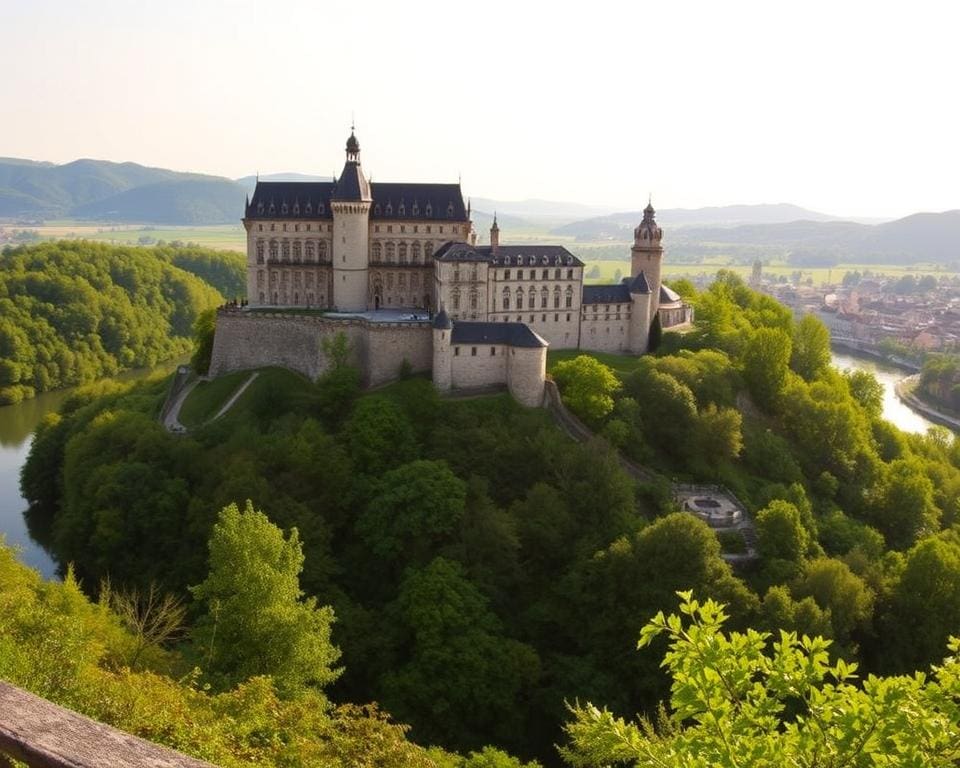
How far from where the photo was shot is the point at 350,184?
172 ft

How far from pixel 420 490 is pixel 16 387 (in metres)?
55.2

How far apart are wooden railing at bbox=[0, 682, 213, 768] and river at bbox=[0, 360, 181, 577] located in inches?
1137

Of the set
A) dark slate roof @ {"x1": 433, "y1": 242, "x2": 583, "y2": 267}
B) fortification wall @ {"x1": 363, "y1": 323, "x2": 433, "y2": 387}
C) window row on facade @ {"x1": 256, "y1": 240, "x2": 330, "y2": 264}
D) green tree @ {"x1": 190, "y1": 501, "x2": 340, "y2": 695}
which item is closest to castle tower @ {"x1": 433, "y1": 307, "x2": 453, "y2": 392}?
fortification wall @ {"x1": 363, "y1": 323, "x2": 433, "y2": 387}

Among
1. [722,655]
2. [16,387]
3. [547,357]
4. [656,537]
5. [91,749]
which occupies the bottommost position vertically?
[16,387]

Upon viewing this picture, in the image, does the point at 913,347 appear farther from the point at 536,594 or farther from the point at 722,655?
the point at 722,655

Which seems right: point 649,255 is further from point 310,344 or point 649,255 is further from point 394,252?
point 310,344

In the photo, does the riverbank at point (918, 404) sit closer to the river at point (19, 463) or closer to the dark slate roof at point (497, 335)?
the dark slate roof at point (497, 335)

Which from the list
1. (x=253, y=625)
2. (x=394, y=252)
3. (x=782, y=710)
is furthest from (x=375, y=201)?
(x=782, y=710)

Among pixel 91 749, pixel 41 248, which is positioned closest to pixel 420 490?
pixel 91 749

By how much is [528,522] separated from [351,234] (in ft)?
75.3

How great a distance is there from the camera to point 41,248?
106250 millimetres

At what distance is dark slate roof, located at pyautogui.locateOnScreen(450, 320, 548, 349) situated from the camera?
44375mm

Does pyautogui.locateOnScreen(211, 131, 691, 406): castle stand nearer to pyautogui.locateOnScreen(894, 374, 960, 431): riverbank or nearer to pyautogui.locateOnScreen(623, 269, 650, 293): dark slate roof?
pyautogui.locateOnScreen(623, 269, 650, 293): dark slate roof

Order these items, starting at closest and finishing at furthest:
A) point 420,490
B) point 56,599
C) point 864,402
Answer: point 56,599, point 420,490, point 864,402
